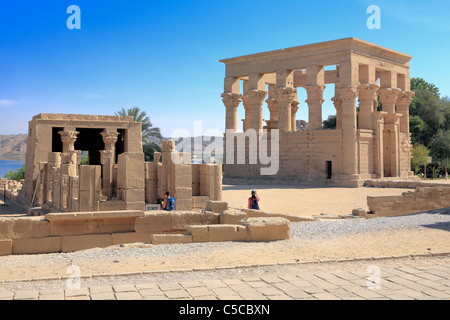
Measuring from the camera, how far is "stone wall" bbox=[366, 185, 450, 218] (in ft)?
48.3

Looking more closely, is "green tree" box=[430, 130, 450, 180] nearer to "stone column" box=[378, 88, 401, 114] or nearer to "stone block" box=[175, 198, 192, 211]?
"stone column" box=[378, 88, 401, 114]

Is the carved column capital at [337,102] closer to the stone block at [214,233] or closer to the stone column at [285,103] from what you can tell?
the stone column at [285,103]

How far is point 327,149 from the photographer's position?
93.1 feet

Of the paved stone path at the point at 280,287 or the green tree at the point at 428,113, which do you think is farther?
the green tree at the point at 428,113

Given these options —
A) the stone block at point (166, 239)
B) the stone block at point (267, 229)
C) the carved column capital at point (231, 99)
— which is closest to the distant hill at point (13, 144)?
the carved column capital at point (231, 99)

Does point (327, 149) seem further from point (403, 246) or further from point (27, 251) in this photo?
point (27, 251)

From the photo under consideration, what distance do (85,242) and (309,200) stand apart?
13.1 m

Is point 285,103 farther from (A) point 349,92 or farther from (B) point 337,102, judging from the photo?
(B) point 337,102

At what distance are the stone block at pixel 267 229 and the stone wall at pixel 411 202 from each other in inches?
263

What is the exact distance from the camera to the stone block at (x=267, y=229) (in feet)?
29.5

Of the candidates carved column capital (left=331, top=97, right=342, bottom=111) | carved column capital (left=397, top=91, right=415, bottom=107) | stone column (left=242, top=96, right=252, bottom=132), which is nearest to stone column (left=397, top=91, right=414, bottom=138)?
carved column capital (left=397, top=91, right=415, bottom=107)
